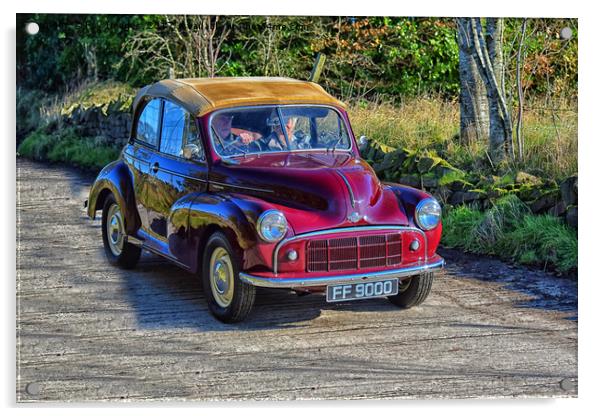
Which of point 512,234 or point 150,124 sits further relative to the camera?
point 512,234

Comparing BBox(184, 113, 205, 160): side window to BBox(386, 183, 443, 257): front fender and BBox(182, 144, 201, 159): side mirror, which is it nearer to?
BBox(182, 144, 201, 159): side mirror

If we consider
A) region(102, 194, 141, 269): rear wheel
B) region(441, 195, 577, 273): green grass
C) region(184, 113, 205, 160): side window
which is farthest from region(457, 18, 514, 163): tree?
region(102, 194, 141, 269): rear wheel

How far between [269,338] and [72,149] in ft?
8.42

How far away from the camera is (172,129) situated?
8.79 metres

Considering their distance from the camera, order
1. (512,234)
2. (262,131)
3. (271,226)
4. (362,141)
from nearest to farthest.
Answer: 1. (271,226)
2. (262,131)
3. (362,141)
4. (512,234)

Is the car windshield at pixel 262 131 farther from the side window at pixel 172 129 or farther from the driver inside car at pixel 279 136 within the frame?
the side window at pixel 172 129

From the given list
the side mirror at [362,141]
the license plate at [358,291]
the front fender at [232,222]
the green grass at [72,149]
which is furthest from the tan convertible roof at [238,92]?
the license plate at [358,291]

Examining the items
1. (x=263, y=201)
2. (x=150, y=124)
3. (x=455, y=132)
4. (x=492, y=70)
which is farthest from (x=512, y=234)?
(x=150, y=124)

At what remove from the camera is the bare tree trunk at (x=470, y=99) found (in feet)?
30.0

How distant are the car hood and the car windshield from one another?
0.30ft

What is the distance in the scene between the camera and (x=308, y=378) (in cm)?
759

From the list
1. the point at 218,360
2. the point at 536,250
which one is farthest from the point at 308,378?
the point at 536,250

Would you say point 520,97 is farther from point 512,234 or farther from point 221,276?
point 221,276

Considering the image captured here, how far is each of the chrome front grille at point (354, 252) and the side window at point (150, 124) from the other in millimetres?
1784
